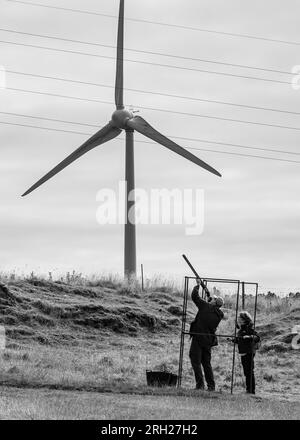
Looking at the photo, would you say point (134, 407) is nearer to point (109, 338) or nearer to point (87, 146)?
point (109, 338)

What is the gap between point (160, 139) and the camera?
4806 cm

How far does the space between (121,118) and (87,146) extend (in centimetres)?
225

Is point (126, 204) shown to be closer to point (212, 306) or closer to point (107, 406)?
point (212, 306)

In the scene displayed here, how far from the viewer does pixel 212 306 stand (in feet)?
79.7

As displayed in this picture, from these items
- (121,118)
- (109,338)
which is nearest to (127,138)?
(121,118)

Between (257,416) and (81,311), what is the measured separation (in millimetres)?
20219

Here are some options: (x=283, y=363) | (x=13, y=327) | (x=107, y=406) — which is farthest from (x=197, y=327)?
(x=13, y=327)

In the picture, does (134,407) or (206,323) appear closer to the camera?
(134,407)

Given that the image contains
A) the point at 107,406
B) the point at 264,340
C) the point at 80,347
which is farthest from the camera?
the point at 264,340

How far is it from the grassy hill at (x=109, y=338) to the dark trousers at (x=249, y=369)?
596 millimetres

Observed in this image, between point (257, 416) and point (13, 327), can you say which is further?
point (13, 327)

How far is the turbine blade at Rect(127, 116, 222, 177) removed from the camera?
46312 millimetres

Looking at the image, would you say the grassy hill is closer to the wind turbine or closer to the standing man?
the standing man

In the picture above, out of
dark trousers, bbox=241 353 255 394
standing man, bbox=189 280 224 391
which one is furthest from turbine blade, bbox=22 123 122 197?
dark trousers, bbox=241 353 255 394
